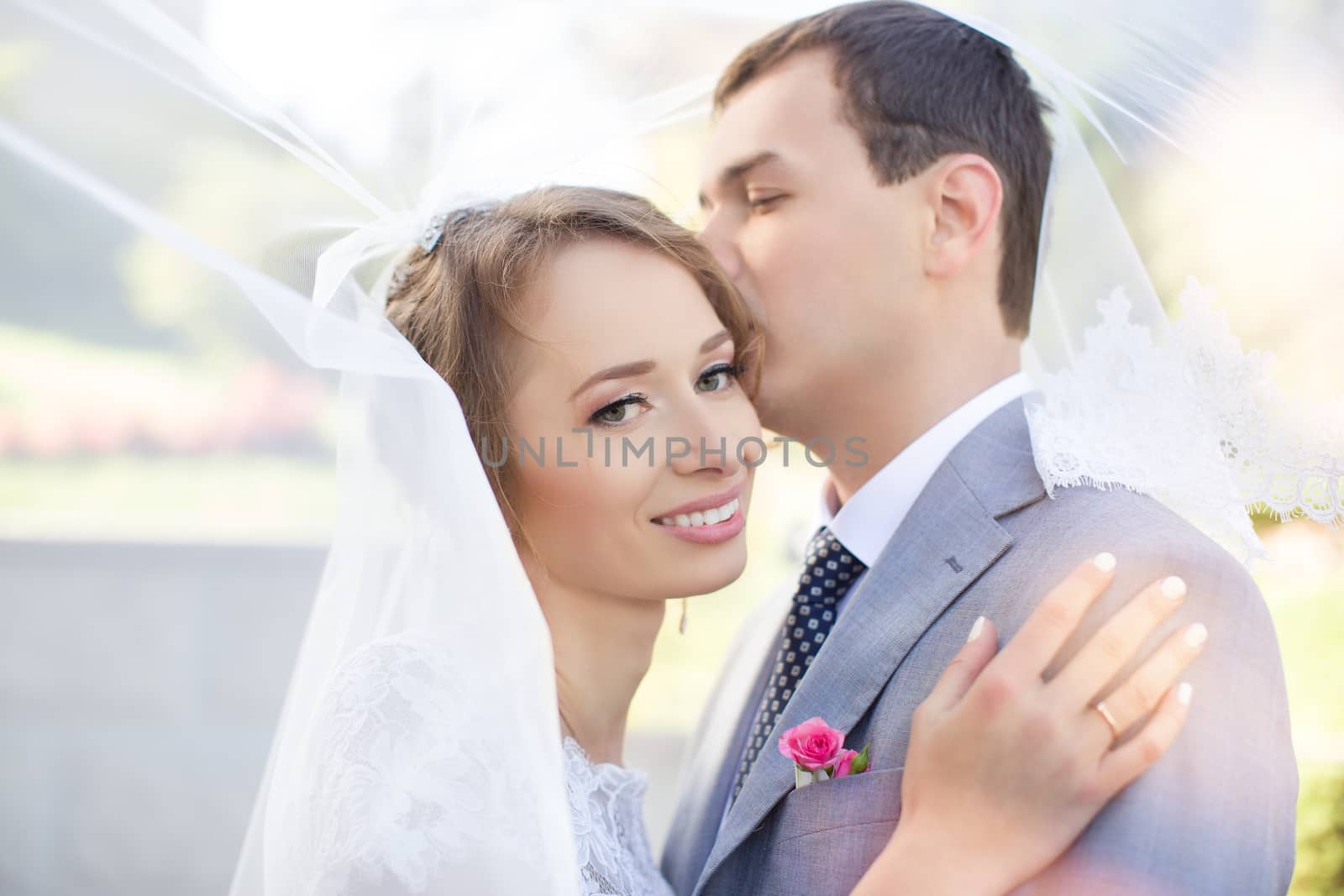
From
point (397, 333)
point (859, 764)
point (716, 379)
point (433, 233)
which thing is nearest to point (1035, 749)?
point (859, 764)

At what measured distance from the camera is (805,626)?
2.23 metres

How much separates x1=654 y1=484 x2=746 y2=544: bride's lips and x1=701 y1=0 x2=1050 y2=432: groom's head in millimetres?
417

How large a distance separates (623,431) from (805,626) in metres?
0.60

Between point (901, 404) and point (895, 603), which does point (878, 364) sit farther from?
point (895, 603)

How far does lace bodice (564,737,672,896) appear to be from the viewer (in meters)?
1.90

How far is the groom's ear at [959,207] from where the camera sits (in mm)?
2344

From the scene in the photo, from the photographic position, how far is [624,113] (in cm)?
237

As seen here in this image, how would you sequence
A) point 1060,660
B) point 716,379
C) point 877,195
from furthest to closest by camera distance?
point 877,195, point 716,379, point 1060,660

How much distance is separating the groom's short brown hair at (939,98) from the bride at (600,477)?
0.56 meters

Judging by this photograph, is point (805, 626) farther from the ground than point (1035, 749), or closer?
Result: farther from the ground

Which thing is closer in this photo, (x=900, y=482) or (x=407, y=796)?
(x=407, y=796)

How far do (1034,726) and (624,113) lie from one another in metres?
1.54

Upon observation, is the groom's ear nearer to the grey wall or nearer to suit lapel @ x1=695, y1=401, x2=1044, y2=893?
suit lapel @ x1=695, y1=401, x2=1044, y2=893

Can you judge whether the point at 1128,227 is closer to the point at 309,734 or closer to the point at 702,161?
the point at 702,161
